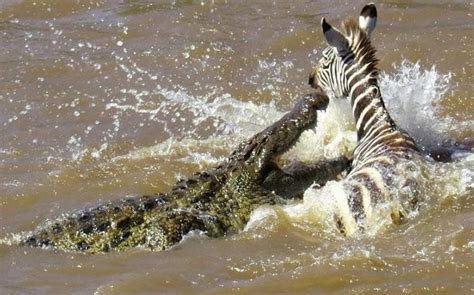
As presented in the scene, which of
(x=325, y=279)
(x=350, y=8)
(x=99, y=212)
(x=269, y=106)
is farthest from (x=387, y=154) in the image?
(x=350, y=8)

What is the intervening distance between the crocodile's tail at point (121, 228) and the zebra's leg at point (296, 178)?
549 millimetres

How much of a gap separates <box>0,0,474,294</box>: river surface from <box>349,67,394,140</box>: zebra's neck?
0.32m

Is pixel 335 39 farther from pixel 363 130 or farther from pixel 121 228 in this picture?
pixel 121 228

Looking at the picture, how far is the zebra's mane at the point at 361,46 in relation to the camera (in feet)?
22.5

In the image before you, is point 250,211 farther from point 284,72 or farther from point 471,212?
point 284,72

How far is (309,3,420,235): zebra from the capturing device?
6.03 meters

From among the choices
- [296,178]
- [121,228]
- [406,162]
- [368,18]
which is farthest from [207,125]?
[406,162]

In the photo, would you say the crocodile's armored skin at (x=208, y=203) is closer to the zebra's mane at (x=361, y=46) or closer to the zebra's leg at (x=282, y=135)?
the zebra's leg at (x=282, y=135)

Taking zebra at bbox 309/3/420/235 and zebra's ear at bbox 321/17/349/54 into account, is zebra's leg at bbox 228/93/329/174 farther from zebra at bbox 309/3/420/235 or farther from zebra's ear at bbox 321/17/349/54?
zebra's ear at bbox 321/17/349/54

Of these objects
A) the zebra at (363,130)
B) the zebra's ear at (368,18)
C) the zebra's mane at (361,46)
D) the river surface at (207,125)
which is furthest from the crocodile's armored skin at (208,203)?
the zebra's ear at (368,18)

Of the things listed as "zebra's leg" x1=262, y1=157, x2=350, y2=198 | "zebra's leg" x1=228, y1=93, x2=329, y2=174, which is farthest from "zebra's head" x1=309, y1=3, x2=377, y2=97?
"zebra's leg" x1=262, y1=157, x2=350, y2=198

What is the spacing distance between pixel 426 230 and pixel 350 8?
229 inches

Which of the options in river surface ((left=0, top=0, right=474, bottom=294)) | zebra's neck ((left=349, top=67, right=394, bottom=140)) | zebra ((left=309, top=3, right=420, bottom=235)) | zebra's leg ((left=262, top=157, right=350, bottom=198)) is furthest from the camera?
zebra's neck ((left=349, top=67, right=394, bottom=140))

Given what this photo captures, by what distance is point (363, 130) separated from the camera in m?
6.82
